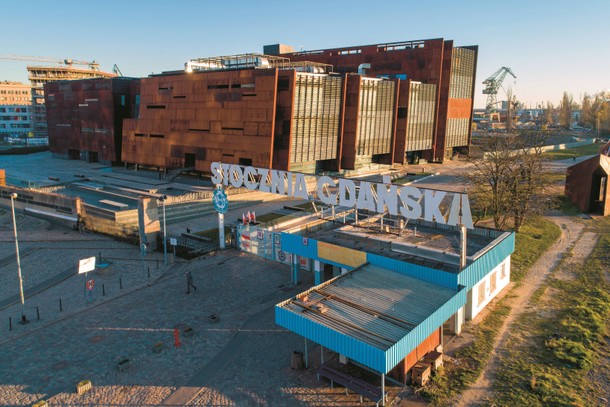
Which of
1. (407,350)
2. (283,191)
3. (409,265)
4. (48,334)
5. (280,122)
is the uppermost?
(280,122)

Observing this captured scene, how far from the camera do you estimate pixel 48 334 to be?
2516cm

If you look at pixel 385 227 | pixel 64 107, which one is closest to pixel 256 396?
pixel 385 227

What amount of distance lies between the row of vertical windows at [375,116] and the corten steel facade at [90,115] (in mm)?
43457

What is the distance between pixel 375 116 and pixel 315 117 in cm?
1494

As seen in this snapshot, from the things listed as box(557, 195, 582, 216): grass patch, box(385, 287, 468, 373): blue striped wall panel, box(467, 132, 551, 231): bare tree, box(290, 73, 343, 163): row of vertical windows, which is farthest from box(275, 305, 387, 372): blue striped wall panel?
box(557, 195, 582, 216): grass patch

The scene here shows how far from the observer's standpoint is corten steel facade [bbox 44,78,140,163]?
85.9 m

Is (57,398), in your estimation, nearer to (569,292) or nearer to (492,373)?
(492,373)

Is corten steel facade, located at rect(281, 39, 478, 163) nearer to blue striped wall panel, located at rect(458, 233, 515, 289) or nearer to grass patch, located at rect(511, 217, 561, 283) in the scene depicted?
grass patch, located at rect(511, 217, 561, 283)

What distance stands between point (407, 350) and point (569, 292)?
58.5 feet

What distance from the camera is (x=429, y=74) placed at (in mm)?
89812

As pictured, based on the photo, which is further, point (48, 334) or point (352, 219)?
point (352, 219)

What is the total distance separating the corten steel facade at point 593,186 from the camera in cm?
5300

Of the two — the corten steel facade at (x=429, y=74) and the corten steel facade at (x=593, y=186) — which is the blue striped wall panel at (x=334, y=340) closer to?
the corten steel facade at (x=593, y=186)

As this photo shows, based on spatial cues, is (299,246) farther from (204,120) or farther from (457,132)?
(457,132)
